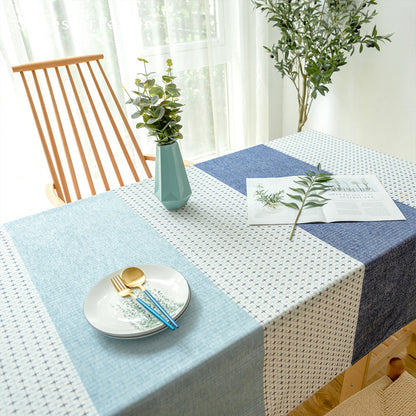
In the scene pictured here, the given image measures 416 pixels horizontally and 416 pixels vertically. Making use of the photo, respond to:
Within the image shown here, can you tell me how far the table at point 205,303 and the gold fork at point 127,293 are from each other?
2 centimetres

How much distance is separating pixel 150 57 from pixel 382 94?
136 cm

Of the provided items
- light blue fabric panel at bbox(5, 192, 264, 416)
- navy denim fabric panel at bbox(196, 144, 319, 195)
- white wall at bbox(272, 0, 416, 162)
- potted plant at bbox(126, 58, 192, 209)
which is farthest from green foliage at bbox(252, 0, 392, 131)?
light blue fabric panel at bbox(5, 192, 264, 416)

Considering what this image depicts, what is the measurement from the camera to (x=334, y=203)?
3.38 feet

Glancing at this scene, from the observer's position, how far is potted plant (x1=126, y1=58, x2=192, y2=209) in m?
0.89

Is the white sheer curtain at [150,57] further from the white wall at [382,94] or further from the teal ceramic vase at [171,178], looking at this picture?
the teal ceramic vase at [171,178]

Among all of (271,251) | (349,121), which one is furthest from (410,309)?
(349,121)

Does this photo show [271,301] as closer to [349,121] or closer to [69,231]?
[69,231]

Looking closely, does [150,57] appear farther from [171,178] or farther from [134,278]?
[134,278]

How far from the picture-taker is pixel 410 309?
3.23 feet

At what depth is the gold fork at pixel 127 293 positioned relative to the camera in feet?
2.26

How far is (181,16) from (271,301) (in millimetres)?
2029

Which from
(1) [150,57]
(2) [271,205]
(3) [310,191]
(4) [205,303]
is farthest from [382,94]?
(4) [205,303]

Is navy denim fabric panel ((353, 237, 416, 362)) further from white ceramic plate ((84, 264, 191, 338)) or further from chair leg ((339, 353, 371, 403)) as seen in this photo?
white ceramic plate ((84, 264, 191, 338))

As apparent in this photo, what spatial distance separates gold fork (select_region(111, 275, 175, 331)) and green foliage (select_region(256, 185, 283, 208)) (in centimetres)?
44
